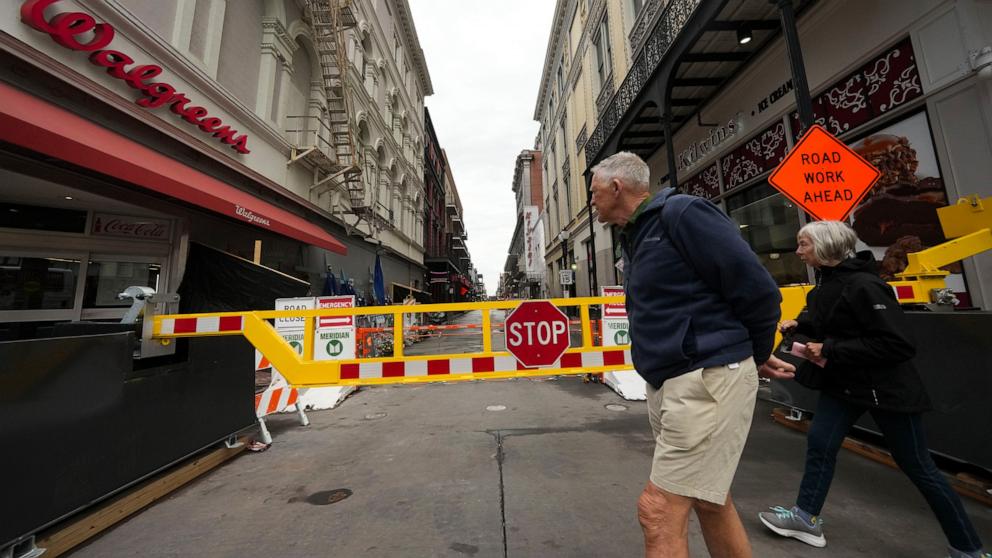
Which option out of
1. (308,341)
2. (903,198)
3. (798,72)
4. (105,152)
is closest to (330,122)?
(105,152)

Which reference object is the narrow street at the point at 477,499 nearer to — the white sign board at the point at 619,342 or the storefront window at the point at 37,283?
the white sign board at the point at 619,342

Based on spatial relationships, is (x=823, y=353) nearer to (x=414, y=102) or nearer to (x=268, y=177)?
(x=268, y=177)

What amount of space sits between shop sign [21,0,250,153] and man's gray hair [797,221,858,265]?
8994mm

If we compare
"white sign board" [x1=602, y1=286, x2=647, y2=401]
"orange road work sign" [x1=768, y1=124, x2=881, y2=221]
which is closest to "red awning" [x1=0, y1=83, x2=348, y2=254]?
"white sign board" [x1=602, y1=286, x2=647, y2=401]

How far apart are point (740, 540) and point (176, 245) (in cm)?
1024

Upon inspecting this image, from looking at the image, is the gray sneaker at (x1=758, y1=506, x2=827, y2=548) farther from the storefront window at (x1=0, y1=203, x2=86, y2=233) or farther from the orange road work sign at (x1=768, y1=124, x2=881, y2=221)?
the storefront window at (x1=0, y1=203, x2=86, y2=233)

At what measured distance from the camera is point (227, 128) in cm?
817

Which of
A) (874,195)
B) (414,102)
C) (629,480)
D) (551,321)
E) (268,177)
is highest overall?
(414,102)

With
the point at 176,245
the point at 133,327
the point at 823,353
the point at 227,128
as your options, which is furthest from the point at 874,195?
the point at 176,245

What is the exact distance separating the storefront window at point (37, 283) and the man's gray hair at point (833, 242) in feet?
34.7

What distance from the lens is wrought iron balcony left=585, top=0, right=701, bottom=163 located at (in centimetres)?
835

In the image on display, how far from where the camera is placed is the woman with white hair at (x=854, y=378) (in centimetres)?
214

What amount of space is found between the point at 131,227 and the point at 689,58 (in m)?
12.2

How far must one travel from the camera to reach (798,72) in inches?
198
